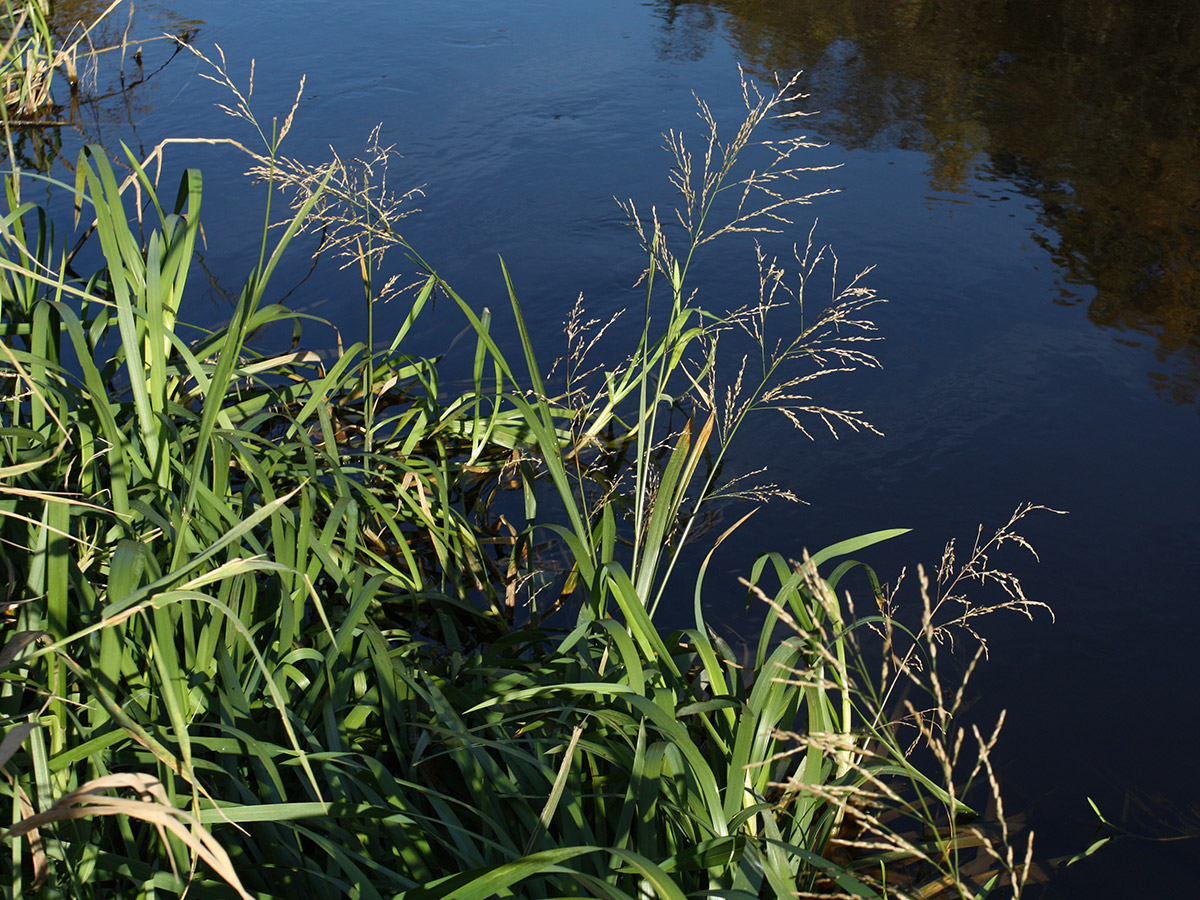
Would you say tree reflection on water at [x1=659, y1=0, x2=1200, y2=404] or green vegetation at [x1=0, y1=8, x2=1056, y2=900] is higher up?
tree reflection on water at [x1=659, y1=0, x2=1200, y2=404]

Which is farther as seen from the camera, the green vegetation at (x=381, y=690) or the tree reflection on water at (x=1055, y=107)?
the tree reflection on water at (x=1055, y=107)

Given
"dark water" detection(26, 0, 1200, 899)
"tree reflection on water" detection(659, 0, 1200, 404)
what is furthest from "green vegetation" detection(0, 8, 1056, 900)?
"tree reflection on water" detection(659, 0, 1200, 404)

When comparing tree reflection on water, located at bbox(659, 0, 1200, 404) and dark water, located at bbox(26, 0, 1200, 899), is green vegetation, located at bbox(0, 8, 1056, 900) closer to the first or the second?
dark water, located at bbox(26, 0, 1200, 899)

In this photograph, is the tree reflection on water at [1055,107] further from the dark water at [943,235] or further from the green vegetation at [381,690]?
the green vegetation at [381,690]

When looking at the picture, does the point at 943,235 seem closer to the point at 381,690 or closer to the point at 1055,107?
the point at 1055,107

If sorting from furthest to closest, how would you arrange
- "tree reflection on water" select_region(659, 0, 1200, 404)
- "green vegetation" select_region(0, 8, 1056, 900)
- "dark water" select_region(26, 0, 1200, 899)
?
"tree reflection on water" select_region(659, 0, 1200, 404), "dark water" select_region(26, 0, 1200, 899), "green vegetation" select_region(0, 8, 1056, 900)

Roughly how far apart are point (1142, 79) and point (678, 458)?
4074 mm

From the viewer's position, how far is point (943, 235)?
11.1ft

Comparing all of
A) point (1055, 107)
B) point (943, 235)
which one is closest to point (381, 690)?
point (943, 235)

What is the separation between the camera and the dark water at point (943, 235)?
191cm

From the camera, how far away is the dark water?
6.26ft

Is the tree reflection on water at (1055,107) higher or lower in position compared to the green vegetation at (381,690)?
higher

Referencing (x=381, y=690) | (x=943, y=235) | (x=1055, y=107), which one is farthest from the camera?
(x=1055, y=107)

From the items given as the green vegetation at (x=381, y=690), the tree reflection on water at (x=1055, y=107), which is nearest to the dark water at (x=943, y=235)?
the tree reflection on water at (x=1055, y=107)
